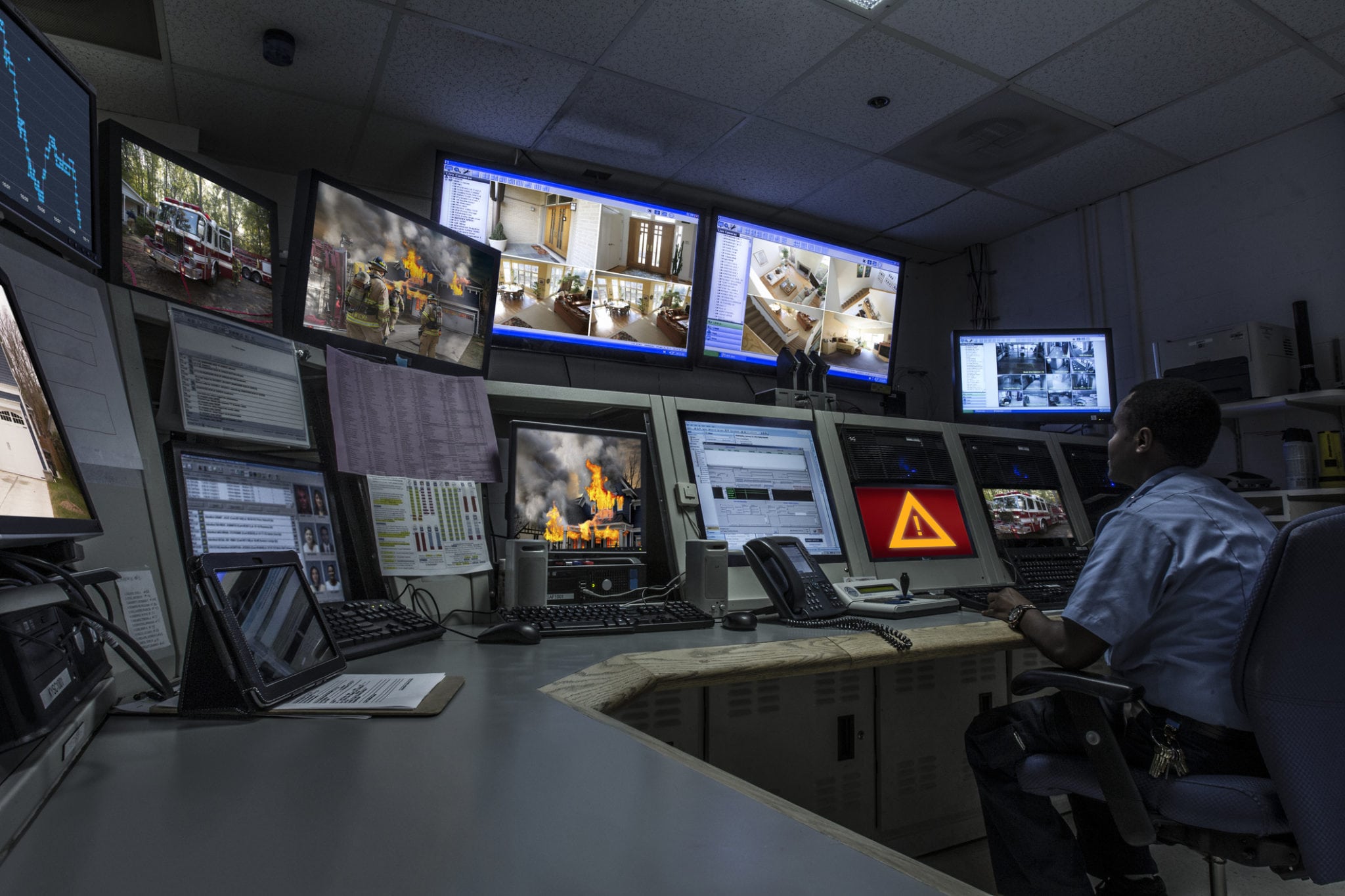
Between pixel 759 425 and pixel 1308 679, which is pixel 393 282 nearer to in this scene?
pixel 759 425

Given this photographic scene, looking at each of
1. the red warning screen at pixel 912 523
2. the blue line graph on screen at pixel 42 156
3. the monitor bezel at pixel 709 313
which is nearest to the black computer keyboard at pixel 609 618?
the red warning screen at pixel 912 523

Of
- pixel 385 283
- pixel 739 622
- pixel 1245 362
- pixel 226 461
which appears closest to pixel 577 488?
pixel 739 622

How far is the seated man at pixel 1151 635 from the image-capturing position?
1.29 metres

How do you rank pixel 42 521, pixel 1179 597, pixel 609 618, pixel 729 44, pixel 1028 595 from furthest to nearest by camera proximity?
pixel 729 44 → pixel 1028 595 → pixel 609 618 → pixel 1179 597 → pixel 42 521

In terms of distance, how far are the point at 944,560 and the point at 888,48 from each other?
5.92 feet

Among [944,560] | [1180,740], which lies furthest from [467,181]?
[1180,740]

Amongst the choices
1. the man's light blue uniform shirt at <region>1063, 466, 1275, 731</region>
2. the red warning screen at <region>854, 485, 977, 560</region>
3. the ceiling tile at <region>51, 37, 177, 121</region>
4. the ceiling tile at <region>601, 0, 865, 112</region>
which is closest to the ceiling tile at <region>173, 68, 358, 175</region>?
the ceiling tile at <region>51, 37, 177, 121</region>

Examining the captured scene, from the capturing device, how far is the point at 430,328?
5.66 feet

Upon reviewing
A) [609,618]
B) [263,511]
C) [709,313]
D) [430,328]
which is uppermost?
[709,313]

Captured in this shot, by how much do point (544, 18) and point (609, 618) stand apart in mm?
2048

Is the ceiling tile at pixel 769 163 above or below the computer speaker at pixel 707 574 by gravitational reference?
above

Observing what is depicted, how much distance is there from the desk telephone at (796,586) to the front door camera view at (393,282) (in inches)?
33.3

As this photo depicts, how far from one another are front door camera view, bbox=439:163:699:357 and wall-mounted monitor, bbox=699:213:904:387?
15 centimetres

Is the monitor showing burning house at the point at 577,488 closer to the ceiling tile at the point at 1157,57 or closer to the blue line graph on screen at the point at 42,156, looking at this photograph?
the blue line graph on screen at the point at 42,156
